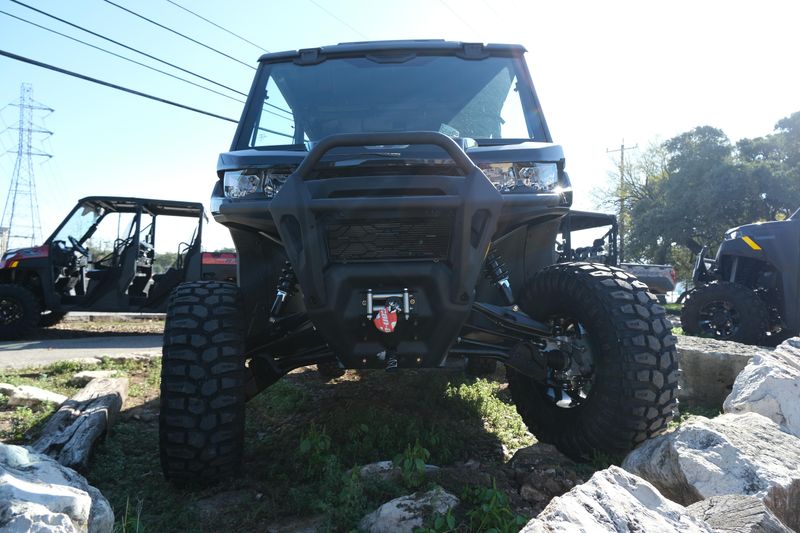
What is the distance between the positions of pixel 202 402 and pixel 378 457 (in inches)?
41.7

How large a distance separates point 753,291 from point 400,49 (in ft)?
21.3

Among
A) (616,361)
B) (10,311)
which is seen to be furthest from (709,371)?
(10,311)

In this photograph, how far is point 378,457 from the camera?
327cm

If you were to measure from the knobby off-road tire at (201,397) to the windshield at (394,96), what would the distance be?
4.23ft

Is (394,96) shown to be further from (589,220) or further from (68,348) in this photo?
(589,220)

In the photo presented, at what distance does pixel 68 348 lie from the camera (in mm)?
8555

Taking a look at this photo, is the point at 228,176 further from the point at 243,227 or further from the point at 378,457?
the point at 378,457

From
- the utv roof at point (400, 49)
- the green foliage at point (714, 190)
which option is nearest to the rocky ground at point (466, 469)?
the utv roof at point (400, 49)

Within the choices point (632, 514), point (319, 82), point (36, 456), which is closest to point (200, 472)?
point (36, 456)

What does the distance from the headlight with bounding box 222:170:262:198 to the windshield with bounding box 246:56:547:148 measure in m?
0.51

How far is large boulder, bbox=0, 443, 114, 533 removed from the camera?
5.04 feet

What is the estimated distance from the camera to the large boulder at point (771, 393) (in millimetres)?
3254

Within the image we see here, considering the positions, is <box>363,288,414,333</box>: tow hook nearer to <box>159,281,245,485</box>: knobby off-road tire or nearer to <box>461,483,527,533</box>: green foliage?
<box>159,281,245,485</box>: knobby off-road tire

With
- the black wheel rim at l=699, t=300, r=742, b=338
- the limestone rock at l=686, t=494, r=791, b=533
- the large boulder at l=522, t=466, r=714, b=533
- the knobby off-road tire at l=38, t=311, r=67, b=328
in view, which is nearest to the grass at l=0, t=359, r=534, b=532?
the large boulder at l=522, t=466, r=714, b=533
